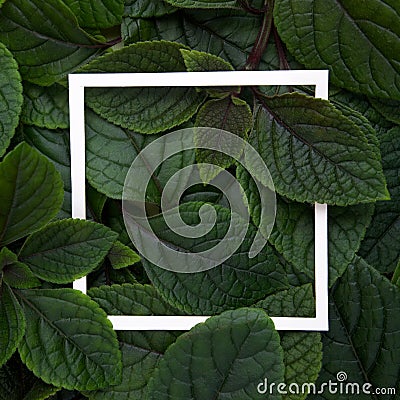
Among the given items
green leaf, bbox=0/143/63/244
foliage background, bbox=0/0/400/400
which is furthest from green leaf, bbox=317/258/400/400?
green leaf, bbox=0/143/63/244

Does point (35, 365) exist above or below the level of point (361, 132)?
below

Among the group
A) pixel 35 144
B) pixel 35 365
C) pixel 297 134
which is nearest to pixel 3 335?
pixel 35 365

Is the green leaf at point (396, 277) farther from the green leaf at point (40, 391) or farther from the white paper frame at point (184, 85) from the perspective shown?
the green leaf at point (40, 391)

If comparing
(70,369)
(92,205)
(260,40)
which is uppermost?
(260,40)

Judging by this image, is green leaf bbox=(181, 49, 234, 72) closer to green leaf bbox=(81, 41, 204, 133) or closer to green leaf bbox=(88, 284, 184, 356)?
green leaf bbox=(81, 41, 204, 133)

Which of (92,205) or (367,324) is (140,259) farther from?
(367,324)

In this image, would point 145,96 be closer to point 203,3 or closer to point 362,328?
point 203,3

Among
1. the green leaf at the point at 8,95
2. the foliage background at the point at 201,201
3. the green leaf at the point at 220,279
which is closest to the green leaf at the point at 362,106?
the foliage background at the point at 201,201

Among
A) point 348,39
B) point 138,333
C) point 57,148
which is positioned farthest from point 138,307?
point 348,39
